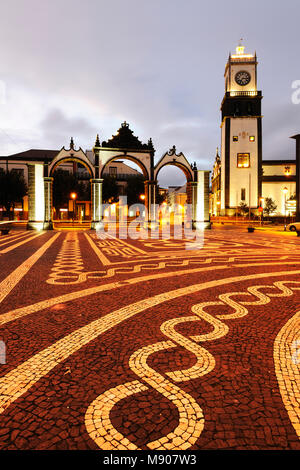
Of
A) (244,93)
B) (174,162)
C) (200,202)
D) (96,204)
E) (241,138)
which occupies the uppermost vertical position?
(244,93)

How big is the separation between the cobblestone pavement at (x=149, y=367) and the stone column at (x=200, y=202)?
23.0 meters

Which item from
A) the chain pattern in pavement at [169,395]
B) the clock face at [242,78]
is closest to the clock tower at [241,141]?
the clock face at [242,78]

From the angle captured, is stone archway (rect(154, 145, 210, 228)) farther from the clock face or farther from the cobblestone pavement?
the clock face

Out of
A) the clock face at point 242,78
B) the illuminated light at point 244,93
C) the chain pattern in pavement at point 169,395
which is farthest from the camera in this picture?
the clock face at point 242,78

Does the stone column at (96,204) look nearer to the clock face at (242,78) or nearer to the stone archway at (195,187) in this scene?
the stone archway at (195,187)

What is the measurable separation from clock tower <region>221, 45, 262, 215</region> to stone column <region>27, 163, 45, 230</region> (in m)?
36.2

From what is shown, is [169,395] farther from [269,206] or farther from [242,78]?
[242,78]

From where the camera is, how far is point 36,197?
25.7 metres

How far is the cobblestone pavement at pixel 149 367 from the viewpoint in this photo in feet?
6.01

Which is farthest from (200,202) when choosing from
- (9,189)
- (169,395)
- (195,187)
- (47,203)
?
(169,395)

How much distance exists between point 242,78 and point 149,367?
206 ft

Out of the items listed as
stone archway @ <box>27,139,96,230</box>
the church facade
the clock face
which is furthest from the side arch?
the clock face
